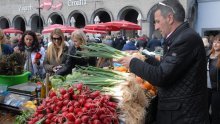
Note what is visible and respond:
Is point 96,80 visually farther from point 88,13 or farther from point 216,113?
point 88,13

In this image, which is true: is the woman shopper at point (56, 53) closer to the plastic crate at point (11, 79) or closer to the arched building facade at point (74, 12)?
the plastic crate at point (11, 79)

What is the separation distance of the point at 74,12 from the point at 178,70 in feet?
95.4

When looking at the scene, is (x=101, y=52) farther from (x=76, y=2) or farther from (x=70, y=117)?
(x=76, y=2)

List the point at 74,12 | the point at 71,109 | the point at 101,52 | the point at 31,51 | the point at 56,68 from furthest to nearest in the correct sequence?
1. the point at 74,12
2. the point at 31,51
3. the point at 56,68
4. the point at 101,52
5. the point at 71,109

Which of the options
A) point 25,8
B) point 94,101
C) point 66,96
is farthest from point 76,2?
point 94,101

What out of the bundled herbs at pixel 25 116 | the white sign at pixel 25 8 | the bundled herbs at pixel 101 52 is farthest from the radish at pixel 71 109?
the white sign at pixel 25 8

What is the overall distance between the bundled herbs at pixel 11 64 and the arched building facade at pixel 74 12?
2204 centimetres

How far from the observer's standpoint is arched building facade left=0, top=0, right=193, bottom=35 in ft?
86.1

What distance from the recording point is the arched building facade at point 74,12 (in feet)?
86.1

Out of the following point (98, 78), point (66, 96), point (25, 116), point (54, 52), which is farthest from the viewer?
point (54, 52)

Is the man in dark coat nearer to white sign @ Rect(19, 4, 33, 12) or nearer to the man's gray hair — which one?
the man's gray hair

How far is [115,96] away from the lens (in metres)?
2.67

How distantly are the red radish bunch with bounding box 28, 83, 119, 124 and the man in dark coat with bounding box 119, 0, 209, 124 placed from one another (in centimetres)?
38

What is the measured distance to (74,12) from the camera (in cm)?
3081
